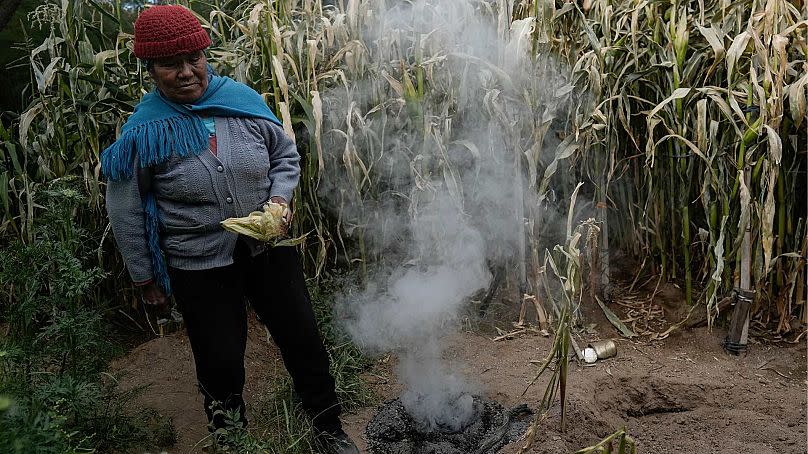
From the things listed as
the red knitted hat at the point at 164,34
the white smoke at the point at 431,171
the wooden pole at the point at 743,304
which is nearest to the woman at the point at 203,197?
the red knitted hat at the point at 164,34

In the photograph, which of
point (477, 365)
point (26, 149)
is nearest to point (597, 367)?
point (477, 365)

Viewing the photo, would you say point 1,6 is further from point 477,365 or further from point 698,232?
point 698,232

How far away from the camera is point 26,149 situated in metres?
2.88

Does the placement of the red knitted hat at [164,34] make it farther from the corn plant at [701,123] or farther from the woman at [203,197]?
the corn plant at [701,123]

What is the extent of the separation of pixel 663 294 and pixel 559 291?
498 mm

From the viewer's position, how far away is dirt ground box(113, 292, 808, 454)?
2.40m

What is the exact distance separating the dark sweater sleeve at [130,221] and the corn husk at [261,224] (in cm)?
28

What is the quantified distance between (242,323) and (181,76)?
0.82 m

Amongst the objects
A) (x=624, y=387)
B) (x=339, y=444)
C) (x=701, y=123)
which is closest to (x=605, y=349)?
(x=624, y=387)

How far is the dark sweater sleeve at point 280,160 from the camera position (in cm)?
214

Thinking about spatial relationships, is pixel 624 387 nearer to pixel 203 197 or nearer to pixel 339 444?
pixel 339 444

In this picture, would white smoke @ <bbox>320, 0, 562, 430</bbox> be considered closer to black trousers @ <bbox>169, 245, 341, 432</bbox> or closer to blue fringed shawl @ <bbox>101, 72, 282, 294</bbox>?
black trousers @ <bbox>169, 245, 341, 432</bbox>

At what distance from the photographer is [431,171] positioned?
306cm

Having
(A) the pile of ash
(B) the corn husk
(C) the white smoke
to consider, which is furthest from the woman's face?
(A) the pile of ash
